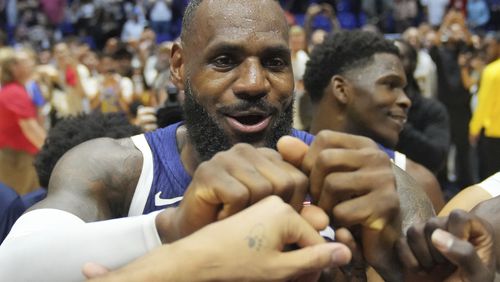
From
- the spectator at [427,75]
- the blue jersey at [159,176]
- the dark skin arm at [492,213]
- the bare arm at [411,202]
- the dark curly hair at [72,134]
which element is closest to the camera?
the dark skin arm at [492,213]

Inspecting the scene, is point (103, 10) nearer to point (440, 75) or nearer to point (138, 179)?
point (440, 75)

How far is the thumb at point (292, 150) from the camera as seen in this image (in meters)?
1.59

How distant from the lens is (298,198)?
1.57m

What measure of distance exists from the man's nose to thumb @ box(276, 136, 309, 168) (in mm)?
506

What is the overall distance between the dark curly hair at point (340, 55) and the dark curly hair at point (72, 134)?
1011 millimetres

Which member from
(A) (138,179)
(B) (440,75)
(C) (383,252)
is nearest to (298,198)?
(C) (383,252)

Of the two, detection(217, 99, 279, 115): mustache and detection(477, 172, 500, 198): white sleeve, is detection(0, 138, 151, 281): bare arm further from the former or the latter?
detection(477, 172, 500, 198): white sleeve

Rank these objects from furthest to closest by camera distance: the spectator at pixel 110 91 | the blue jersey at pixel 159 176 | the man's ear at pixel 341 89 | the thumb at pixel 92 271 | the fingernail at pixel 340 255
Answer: the spectator at pixel 110 91
the man's ear at pixel 341 89
the blue jersey at pixel 159 176
the thumb at pixel 92 271
the fingernail at pixel 340 255

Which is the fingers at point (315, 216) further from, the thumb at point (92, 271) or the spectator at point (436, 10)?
the spectator at point (436, 10)

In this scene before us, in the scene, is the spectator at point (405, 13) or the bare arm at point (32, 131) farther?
the spectator at point (405, 13)

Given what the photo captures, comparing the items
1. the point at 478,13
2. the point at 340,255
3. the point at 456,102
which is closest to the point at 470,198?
the point at 340,255

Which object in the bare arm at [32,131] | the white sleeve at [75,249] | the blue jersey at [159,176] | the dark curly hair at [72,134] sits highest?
the white sleeve at [75,249]

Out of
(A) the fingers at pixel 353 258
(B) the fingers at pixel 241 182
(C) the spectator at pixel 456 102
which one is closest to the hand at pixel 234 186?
(B) the fingers at pixel 241 182

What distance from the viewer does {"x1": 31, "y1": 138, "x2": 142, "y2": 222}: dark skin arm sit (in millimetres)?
2145
